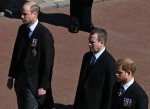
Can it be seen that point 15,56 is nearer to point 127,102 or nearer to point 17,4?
point 127,102

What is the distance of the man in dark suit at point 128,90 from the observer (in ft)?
20.1

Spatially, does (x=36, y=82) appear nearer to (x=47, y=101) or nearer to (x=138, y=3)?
(x=47, y=101)

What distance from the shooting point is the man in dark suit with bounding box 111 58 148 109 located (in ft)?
20.1

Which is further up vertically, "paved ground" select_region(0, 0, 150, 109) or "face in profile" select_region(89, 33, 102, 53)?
"face in profile" select_region(89, 33, 102, 53)

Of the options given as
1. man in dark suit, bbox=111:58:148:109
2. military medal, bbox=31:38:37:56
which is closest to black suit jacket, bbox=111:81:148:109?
man in dark suit, bbox=111:58:148:109

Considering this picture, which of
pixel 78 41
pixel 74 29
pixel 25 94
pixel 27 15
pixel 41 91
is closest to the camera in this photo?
pixel 27 15

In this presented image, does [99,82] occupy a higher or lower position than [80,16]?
lower

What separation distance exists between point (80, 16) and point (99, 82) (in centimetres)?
511

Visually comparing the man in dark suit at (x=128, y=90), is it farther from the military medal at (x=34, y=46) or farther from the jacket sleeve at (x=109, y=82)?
the military medal at (x=34, y=46)

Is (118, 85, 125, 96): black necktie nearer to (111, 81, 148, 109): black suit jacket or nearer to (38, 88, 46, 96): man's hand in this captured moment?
(111, 81, 148, 109): black suit jacket

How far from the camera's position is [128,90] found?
6.21 metres

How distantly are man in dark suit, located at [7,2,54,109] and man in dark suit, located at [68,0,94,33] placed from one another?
13.4 feet

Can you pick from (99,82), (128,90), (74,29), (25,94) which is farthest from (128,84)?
(74,29)

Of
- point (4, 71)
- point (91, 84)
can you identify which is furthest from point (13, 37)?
point (91, 84)
